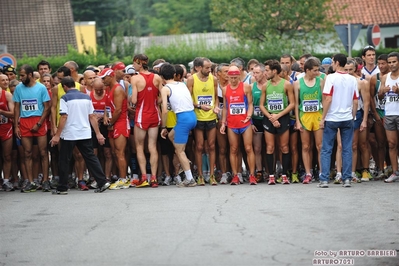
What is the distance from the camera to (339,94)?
51.3 feet

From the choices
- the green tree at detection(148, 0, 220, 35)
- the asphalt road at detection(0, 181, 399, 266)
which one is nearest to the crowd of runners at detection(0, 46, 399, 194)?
the asphalt road at detection(0, 181, 399, 266)

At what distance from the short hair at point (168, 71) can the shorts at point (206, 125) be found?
3.60 feet

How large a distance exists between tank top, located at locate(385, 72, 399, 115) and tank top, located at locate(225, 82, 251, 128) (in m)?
2.49

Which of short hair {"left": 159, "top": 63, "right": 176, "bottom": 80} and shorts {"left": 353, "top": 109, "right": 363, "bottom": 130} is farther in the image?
shorts {"left": 353, "top": 109, "right": 363, "bottom": 130}

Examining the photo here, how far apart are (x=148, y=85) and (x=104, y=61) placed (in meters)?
20.4

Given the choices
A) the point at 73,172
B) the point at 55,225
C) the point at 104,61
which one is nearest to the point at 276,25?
the point at 104,61

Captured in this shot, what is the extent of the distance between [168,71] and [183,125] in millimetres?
994

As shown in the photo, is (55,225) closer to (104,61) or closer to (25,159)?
(25,159)

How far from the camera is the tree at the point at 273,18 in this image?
1956 inches

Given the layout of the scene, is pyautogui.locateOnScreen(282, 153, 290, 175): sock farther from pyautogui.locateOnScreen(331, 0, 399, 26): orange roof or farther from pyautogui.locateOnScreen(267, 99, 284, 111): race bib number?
pyautogui.locateOnScreen(331, 0, 399, 26): orange roof

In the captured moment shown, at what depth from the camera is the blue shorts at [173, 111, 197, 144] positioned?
54.0ft

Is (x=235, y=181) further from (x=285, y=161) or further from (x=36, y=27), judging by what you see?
(x=36, y=27)

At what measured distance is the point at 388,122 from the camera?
54.7 feet

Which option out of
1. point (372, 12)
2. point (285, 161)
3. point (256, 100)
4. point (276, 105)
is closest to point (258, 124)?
point (256, 100)
